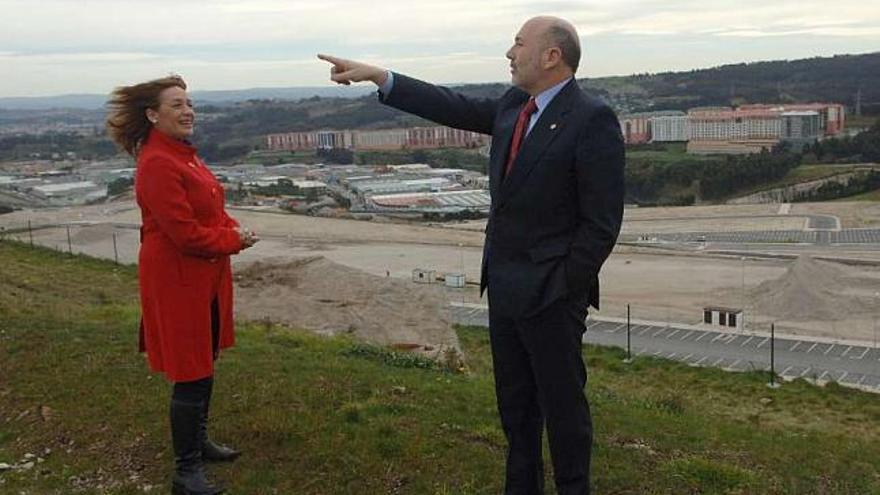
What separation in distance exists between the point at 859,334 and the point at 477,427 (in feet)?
70.0

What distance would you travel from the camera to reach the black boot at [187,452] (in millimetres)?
3945

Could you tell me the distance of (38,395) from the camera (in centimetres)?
580

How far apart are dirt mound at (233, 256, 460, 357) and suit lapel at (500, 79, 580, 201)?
931 cm

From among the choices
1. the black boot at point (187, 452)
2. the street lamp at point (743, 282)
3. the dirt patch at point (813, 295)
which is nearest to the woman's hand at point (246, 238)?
the black boot at point (187, 452)

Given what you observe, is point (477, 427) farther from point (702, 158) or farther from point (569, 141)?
point (702, 158)

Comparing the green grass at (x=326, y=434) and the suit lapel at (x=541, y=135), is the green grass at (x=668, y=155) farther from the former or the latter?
the suit lapel at (x=541, y=135)

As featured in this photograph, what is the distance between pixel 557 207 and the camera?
9.88ft

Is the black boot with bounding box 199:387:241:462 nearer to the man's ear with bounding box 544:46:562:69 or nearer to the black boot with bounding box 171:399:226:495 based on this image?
the black boot with bounding box 171:399:226:495

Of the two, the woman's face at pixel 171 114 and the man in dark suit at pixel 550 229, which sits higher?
the woman's face at pixel 171 114

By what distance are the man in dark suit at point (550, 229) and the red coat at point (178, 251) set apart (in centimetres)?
119

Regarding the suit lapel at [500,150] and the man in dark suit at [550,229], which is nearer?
the man in dark suit at [550,229]

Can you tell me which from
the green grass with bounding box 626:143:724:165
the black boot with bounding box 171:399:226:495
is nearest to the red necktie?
the black boot with bounding box 171:399:226:495

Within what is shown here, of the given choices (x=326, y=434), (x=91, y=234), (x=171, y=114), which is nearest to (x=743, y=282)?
(x=326, y=434)

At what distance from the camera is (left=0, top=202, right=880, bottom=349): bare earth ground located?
59.5ft
